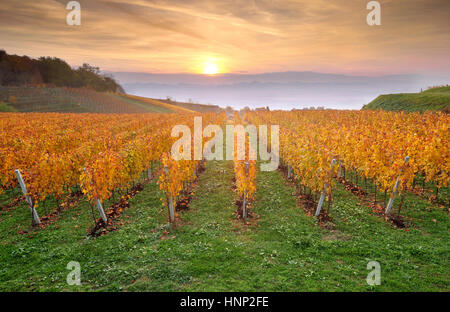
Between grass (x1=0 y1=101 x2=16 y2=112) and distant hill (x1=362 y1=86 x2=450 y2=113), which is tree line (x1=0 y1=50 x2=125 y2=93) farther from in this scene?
distant hill (x1=362 y1=86 x2=450 y2=113)

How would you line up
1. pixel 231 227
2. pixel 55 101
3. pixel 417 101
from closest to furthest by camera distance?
pixel 231 227, pixel 417 101, pixel 55 101

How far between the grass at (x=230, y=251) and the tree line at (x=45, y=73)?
249 ft

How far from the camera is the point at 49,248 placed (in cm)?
802

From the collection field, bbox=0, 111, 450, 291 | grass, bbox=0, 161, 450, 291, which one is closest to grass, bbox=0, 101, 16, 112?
field, bbox=0, 111, 450, 291

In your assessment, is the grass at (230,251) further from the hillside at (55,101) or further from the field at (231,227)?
the hillside at (55,101)

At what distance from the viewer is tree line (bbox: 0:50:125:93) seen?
209ft

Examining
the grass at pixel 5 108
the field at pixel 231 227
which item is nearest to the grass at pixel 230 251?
the field at pixel 231 227

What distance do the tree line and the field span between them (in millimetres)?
73152

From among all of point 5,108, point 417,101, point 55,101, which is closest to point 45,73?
point 55,101

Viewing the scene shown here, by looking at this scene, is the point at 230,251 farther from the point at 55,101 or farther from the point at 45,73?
the point at 45,73

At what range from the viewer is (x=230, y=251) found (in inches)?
297

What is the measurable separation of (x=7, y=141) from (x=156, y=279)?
15.9m

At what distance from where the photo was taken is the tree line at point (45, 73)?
6378cm

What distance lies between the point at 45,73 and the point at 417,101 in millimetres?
93492
